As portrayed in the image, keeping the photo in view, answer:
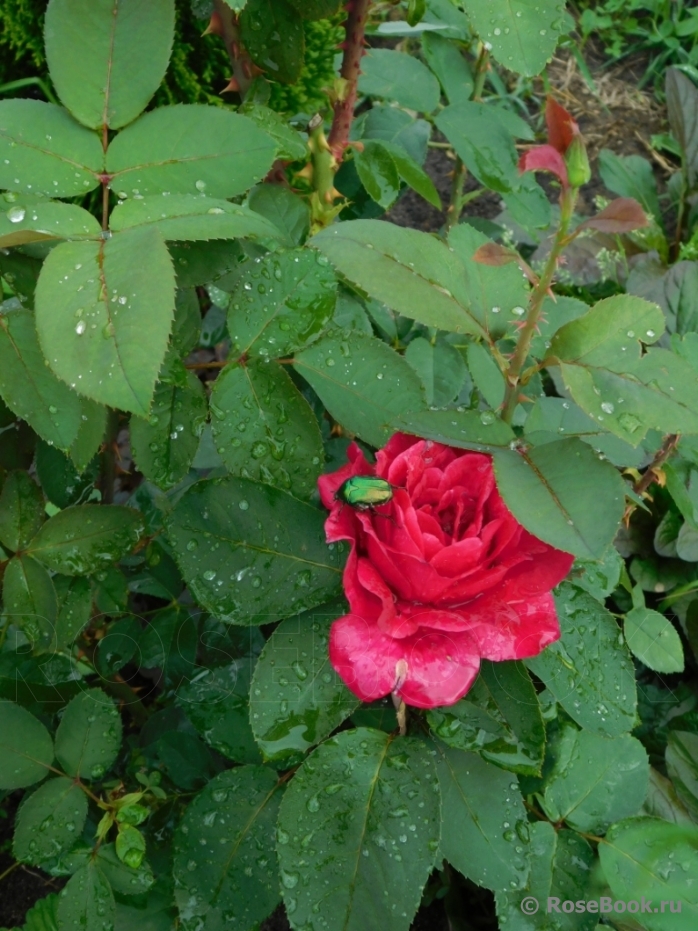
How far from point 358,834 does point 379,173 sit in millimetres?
741

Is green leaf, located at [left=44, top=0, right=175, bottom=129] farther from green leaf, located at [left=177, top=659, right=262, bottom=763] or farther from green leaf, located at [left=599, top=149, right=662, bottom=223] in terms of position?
green leaf, located at [left=599, top=149, right=662, bottom=223]

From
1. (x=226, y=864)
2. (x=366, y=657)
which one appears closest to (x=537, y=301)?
(x=366, y=657)

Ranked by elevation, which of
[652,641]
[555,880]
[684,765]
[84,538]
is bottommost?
[684,765]

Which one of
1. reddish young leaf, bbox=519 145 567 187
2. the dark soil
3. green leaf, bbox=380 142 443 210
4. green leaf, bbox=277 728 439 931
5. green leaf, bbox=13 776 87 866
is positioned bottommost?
the dark soil

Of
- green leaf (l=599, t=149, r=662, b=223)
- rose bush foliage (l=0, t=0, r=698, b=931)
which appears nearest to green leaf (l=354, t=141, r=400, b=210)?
rose bush foliage (l=0, t=0, r=698, b=931)

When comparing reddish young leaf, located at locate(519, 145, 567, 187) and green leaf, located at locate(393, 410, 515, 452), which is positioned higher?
reddish young leaf, located at locate(519, 145, 567, 187)

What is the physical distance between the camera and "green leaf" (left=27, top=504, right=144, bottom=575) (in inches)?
33.5

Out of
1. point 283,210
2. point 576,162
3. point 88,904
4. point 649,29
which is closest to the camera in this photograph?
point 576,162

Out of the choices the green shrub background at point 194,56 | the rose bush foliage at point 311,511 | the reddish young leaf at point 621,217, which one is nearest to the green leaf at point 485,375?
the rose bush foliage at point 311,511

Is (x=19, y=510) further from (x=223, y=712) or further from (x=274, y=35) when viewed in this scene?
(x=274, y=35)

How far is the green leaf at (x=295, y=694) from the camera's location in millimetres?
662

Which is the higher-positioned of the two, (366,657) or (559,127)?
(559,127)

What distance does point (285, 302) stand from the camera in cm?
75

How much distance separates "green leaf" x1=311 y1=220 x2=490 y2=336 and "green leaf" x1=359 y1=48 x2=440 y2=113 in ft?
2.27
